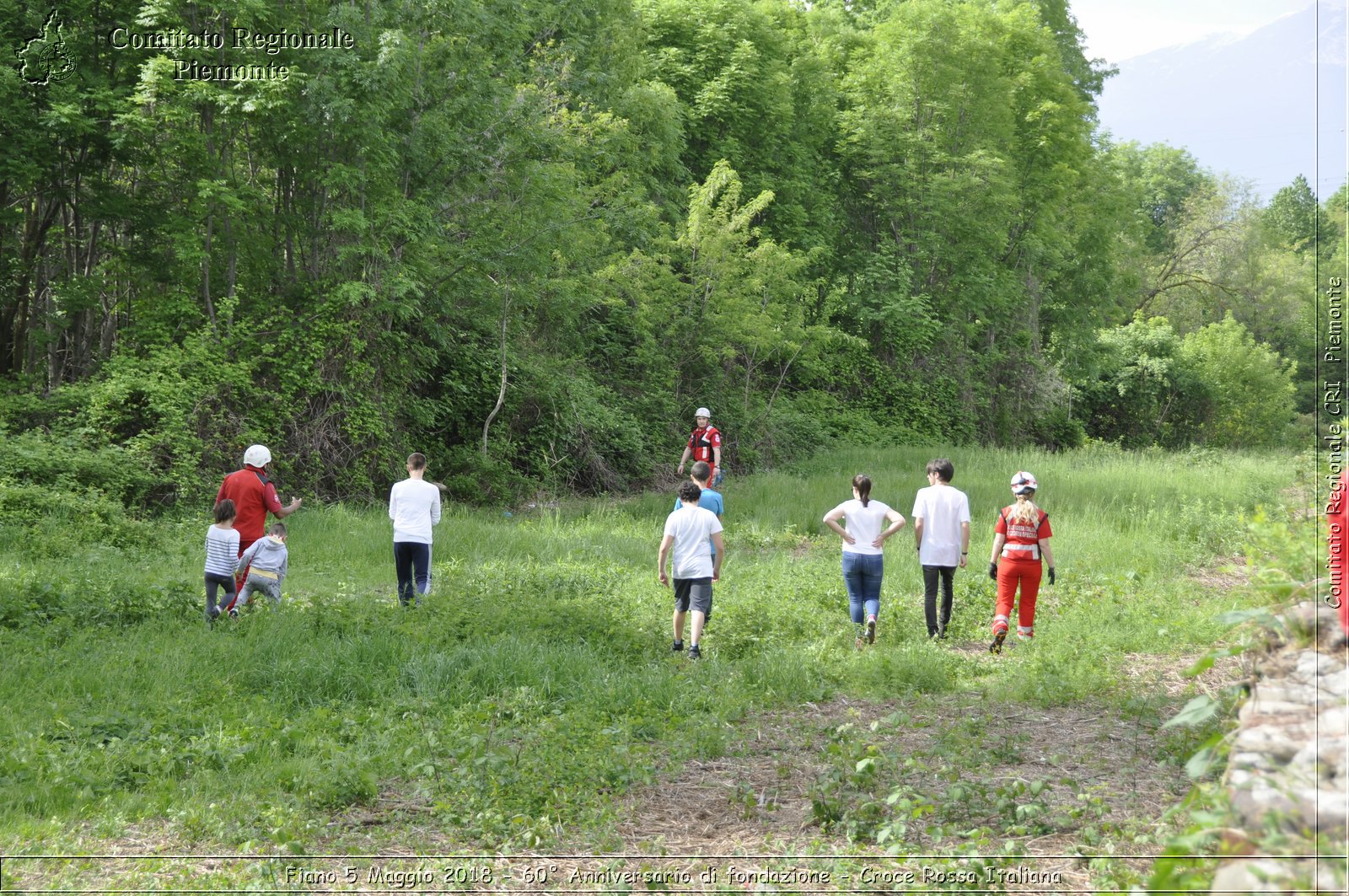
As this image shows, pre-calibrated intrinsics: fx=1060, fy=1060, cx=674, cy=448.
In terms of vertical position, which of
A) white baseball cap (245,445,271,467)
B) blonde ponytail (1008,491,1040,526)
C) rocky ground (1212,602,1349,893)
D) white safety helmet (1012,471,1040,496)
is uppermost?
white baseball cap (245,445,271,467)

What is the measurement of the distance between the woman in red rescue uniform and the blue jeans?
1.07m

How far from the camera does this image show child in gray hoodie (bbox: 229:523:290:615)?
967cm

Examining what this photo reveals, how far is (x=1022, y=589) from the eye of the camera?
9.81 meters

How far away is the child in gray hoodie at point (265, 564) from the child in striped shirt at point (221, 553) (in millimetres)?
237

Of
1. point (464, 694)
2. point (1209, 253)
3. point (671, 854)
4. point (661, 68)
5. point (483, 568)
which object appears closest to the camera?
point (671, 854)

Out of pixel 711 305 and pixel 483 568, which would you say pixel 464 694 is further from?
pixel 711 305

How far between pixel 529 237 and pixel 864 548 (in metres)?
11.7

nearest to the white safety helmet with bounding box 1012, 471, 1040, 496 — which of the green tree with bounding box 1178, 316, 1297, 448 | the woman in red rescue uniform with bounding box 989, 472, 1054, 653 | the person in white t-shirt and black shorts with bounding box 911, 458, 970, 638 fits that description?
the woman in red rescue uniform with bounding box 989, 472, 1054, 653

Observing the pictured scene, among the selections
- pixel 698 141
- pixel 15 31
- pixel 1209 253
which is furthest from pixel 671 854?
pixel 1209 253

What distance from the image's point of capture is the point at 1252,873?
3.03 meters

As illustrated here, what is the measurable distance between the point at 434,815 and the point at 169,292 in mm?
14012

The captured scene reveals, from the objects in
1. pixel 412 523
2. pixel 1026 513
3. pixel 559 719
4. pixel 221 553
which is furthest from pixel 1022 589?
pixel 221 553

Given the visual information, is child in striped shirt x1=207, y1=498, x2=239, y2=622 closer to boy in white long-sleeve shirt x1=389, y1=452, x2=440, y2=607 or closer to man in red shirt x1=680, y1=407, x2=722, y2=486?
boy in white long-sleeve shirt x1=389, y1=452, x2=440, y2=607

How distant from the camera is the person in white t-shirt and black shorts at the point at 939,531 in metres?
10.1
